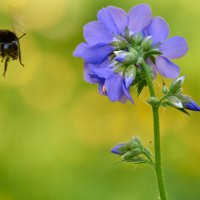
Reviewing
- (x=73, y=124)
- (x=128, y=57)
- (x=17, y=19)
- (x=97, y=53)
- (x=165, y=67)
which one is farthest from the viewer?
(x=73, y=124)

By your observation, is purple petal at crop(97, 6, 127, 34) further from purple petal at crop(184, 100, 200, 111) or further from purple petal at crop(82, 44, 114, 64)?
purple petal at crop(184, 100, 200, 111)

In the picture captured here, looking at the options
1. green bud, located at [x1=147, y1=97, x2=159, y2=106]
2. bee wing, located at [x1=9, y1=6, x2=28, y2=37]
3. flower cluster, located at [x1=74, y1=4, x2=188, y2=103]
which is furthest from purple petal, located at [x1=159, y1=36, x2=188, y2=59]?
bee wing, located at [x1=9, y1=6, x2=28, y2=37]

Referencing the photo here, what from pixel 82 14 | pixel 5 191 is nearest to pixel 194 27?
pixel 82 14

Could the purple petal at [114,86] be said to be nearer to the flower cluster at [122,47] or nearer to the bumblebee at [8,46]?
the flower cluster at [122,47]

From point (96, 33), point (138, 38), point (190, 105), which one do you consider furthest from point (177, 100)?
point (96, 33)

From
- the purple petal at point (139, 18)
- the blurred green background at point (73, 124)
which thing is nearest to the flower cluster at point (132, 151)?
the purple petal at point (139, 18)

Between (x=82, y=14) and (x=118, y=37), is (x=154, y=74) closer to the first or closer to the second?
(x=118, y=37)

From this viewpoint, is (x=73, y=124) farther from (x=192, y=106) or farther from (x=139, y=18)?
(x=192, y=106)
